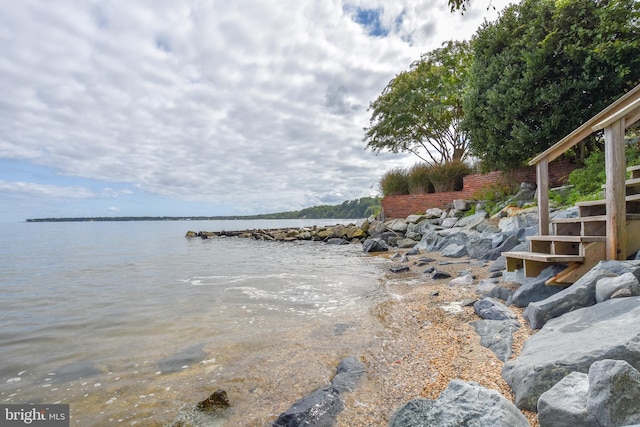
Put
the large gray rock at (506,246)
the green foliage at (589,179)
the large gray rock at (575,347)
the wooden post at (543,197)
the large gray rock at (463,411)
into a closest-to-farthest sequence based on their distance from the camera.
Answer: the large gray rock at (463,411)
the large gray rock at (575,347)
the wooden post at (543,197)
the large gray rock at (506,246)
the green foliage at (589,179)

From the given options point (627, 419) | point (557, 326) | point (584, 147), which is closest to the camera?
point (627, 419)

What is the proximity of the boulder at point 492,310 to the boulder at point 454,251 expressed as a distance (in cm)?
500

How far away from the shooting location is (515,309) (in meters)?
3.80

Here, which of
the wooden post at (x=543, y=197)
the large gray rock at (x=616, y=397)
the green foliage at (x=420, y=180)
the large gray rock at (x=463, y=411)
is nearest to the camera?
the large gray rock at (x=616, y=397)

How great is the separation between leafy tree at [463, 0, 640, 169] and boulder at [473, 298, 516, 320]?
7.82m

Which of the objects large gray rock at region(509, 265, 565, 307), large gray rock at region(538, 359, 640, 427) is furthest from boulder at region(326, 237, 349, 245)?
large gray rock at region(538, 359, 640, 427)

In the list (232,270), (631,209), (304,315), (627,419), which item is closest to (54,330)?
(304,315)

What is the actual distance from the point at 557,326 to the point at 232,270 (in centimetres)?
863

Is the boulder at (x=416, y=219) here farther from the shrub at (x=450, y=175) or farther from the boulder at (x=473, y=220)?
the boulder at (x=473, y=220)

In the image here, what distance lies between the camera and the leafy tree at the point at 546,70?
8395 mm

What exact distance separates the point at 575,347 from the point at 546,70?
980 cm

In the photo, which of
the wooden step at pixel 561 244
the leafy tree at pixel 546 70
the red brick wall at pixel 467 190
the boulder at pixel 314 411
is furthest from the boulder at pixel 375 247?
the boulder at pixel 314 411

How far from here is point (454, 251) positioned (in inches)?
353

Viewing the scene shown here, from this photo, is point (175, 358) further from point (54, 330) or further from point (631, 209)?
point (631, 209)
